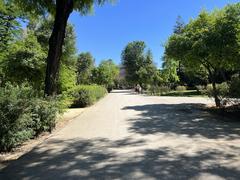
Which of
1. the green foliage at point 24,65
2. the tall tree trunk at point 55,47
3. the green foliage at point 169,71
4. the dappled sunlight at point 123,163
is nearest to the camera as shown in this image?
the dappled sunlight at point 123,163

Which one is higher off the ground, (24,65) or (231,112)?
(24,65)

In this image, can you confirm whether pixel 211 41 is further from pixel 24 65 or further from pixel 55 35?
pixel 24 65

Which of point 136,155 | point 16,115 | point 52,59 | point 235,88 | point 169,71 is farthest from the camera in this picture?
point 169,71

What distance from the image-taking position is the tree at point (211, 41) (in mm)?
16453

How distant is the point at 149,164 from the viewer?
22.2 ft

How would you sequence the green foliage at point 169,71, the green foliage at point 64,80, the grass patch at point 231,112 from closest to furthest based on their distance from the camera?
the grass patch at point 231,112 → the green foliage at point 64,80 → the green foliage at point 169,71

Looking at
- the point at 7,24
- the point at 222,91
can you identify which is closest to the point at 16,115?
the point at 7,24

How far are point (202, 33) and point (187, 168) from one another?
43.4ft

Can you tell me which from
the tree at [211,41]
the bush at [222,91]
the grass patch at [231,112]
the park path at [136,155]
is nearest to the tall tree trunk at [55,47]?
the park path at [136,155]

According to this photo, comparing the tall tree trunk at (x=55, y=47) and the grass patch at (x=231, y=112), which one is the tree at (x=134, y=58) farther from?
the tall tree trunk at (x=55, y=47)

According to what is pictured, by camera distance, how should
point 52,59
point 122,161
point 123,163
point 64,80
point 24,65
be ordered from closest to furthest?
point 123,163, point 122,161, point 52,59, point 64,80, point 24,65

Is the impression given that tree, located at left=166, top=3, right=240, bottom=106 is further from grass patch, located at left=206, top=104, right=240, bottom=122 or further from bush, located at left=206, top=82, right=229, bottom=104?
grass patch, located at left=206, top=104, right=240, bottom=122

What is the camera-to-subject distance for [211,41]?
17.2m

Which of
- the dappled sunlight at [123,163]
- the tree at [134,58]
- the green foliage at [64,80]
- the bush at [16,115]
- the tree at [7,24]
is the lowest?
the dappled sunlight at [123,163]
